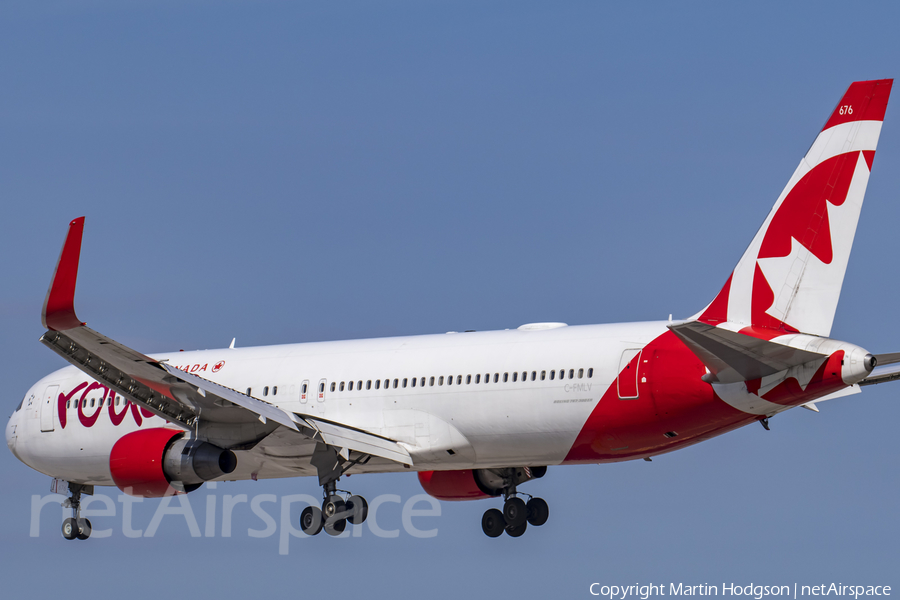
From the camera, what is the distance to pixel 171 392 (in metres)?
29.4

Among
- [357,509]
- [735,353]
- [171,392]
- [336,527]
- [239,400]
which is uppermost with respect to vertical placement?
[171,392]

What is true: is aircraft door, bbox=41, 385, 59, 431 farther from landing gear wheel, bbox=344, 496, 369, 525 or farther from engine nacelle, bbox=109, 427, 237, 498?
landing gear wheel, bbox=344, 496, 369, 525

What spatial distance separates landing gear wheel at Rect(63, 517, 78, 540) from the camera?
1441 inches

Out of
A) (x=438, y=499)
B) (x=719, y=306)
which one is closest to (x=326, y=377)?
(x=438, y=499)

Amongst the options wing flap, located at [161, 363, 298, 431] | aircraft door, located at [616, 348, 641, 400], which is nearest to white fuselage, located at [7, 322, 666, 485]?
aircraft door, located at [616, 348, 641, 400]

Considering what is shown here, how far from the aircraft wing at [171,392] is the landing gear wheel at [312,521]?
4.83 ft

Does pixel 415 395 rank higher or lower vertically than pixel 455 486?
higher

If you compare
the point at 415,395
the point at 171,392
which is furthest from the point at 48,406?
the point at 415,395

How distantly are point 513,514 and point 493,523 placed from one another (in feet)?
2.13

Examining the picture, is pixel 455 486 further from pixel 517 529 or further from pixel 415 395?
pixel 415 395

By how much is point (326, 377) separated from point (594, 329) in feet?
23.6

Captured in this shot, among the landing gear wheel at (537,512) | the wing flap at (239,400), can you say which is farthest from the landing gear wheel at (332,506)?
the landing gear wheel at (537,512)

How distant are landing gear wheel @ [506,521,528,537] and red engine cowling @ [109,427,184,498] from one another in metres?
8.70

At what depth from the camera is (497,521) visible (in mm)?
34719
